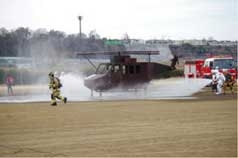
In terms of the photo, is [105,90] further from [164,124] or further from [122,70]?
[164,124]

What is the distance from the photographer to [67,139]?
1266 cm

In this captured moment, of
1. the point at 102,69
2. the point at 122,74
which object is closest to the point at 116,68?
the point at 122,74

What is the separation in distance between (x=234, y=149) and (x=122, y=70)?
70.9 ft

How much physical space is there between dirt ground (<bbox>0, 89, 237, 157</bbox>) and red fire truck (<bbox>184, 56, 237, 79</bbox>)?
77.6ft

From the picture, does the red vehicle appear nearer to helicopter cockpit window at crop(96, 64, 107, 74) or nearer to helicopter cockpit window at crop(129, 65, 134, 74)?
helicopter cockpit window at crop(129, 65, 134, 74)

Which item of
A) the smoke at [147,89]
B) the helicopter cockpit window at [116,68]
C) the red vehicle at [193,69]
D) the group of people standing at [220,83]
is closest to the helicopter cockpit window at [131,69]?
the helicopter cockpit window at [116,68]

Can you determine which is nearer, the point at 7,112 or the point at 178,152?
the point at 178,152

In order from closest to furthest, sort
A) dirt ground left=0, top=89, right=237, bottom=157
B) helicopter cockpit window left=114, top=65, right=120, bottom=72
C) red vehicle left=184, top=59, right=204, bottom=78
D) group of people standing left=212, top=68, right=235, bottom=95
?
dirt ground left=0, top=89, right=237, bottom=157
group of people standing left=212, top=68, right=235, bottom=95
helicopter cockpit window left=114, top=65, right=120, bottom=72
red vehicle left=184, top=59, right=204, bottom=78

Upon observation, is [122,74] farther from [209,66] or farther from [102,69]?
[209,66]

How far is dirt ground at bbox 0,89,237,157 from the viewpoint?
36.2 ft

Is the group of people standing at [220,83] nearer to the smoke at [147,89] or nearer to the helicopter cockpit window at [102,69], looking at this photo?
the smoke at [147,89]

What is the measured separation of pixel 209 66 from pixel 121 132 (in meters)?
32.3

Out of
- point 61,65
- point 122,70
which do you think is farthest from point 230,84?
point 61,65

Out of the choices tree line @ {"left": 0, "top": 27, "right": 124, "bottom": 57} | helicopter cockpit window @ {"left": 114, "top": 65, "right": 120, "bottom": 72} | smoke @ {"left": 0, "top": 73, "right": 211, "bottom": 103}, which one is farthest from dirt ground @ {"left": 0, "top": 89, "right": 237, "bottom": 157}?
tree line @ {"left": 0, "top": 27, "right": 124, "bottom": 57}
